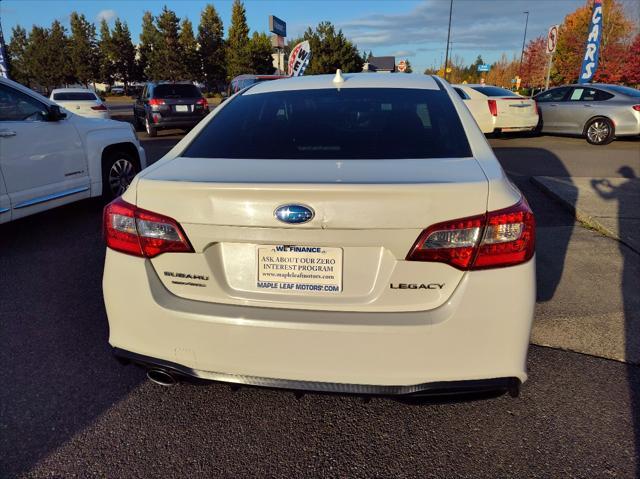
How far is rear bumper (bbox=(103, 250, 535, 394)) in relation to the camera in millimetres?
1836

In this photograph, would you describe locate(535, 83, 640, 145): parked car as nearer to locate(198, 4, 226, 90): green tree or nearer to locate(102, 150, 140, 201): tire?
locate(102, 150, 140, 201): tire

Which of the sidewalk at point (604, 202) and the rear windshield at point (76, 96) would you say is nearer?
the sidewalk at point (604, 202)

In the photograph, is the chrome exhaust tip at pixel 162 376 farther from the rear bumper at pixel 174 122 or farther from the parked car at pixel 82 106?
the rear bumper at pixel 174 122

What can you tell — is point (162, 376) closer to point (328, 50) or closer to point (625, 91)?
point (625, 91)

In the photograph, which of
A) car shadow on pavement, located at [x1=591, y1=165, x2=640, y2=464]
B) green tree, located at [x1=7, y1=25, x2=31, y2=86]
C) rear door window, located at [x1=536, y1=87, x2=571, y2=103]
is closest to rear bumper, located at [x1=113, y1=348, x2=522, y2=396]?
car shadow on pavement, located at [x1=591, y1=165, x2=640, y2=464]

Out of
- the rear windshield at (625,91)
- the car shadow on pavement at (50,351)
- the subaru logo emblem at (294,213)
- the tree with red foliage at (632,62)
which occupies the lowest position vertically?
the car shadow on pavement at (50,351)

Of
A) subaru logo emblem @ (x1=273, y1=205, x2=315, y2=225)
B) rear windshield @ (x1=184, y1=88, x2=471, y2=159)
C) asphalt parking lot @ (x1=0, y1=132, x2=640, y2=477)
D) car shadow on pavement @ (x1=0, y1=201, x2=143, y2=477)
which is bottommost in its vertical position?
car shadow on pavement @ (x1=0, y1=201, x2=143, y2=477)

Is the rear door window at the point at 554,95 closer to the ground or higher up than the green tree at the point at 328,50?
closer to the ground

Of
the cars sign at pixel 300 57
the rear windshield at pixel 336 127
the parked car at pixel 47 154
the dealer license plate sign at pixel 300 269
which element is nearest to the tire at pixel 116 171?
the parked car at pixel 47 154

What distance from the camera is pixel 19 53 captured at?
67875mm

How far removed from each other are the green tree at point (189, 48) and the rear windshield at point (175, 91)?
48.9m

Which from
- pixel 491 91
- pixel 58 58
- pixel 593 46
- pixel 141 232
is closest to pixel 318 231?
pixel 141 232

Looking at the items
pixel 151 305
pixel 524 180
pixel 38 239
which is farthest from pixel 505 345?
pixel 524 180

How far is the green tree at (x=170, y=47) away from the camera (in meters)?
59.0
